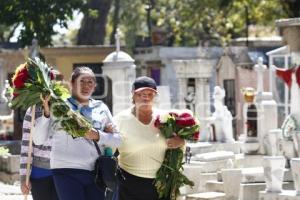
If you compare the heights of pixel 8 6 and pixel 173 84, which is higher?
pixel 8 6

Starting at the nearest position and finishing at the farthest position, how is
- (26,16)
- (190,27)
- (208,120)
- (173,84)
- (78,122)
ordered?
(78,122) → (208,120) → (26,16) → (173,84) → (190,27)

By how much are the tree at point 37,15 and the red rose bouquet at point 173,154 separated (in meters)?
18.9

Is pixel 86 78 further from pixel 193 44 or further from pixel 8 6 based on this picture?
pixel 193 44

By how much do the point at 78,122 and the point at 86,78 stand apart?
0.39 metres

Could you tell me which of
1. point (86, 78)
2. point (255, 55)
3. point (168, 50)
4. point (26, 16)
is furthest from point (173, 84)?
point (86, 78)

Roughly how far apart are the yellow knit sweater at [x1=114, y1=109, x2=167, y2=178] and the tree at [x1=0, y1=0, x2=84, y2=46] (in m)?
19.0

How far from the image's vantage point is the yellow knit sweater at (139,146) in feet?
22.7

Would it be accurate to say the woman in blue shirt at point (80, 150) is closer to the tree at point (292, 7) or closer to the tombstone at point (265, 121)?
the tombstone at point (265, 121)

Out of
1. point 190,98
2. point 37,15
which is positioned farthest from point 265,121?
point 37,15

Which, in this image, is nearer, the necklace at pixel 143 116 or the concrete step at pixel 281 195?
the necklace at pixel 143 116

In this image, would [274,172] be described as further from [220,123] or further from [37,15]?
[37,15]

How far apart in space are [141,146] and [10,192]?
24.6 ft

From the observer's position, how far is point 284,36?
1306 cm

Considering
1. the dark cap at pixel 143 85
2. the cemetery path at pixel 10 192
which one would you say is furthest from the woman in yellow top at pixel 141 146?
the cemetery path at pixel 10 192
